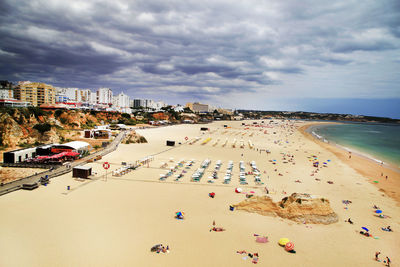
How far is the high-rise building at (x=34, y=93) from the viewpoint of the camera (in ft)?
267

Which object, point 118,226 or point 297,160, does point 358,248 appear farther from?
point 297,160

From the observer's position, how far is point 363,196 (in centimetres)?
2088

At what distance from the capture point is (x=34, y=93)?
3248 inches

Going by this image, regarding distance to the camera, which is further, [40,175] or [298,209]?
[40,175]

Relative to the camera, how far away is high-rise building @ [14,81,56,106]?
81250 mm

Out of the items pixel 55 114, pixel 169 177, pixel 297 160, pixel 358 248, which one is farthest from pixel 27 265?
pixel 55 114

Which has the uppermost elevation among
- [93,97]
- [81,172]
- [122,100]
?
[93,97]

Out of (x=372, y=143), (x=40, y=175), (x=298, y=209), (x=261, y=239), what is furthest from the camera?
(x=372, y=143)

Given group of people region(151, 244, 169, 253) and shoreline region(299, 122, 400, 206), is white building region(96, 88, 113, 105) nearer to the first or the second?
shoreline region(299, 122, 400, 206)

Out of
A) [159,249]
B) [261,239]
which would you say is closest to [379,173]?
[261,239]

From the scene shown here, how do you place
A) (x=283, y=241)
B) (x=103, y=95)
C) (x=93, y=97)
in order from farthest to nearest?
(x=103, y=95), (x=93, y=97), (x=283, y=241)

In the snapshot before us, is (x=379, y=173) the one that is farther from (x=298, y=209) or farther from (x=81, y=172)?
(x=81, y=172)

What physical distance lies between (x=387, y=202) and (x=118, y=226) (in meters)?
22.8

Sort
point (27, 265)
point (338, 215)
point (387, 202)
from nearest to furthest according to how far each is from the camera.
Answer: point (27, 265)
point (338, 215)
point (387, 202)
